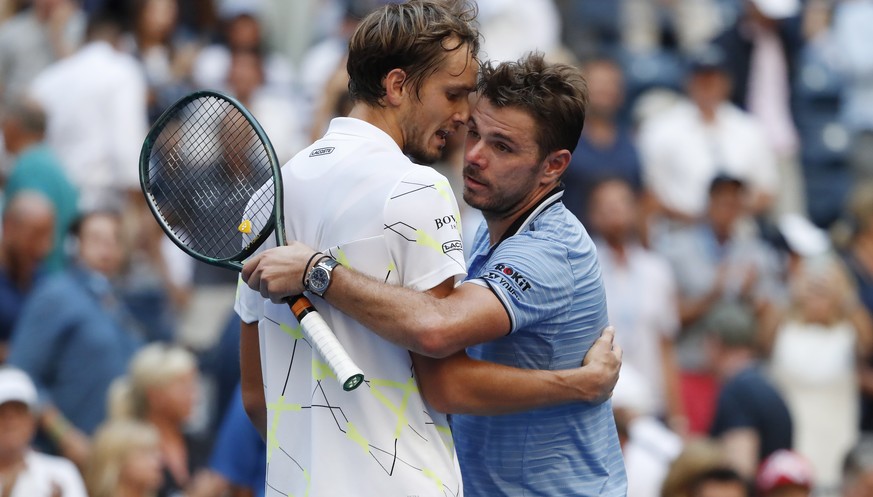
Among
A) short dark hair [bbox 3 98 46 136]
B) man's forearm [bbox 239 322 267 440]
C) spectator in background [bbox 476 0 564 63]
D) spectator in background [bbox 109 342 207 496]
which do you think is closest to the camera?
man's forearm [bbox 239 322 267 440]

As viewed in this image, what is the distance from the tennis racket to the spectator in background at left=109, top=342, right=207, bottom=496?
270 cm

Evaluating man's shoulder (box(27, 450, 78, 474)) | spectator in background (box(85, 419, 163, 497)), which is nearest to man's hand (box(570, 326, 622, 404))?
spectator in background (box(85, 419, 163, 497))

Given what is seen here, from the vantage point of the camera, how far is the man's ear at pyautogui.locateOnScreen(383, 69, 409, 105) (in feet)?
12.4

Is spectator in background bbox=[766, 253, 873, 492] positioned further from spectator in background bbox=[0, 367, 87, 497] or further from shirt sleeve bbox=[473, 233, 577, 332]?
shirt sleeve bbox=[473, 233, 577, 332]

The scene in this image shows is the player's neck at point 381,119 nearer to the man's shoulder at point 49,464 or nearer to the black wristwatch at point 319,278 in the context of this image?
the black wristwatch at point 319,278

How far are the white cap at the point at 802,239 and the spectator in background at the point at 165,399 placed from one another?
15.2ft

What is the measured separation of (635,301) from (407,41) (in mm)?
5518

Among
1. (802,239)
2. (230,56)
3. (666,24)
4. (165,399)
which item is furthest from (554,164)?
(666,24)

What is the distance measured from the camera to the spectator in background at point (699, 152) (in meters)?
10.8

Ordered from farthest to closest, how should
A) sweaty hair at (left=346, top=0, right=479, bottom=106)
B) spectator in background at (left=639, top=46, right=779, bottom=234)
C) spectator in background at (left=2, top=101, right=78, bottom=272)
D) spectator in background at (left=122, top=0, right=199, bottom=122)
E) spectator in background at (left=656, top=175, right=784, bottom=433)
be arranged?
spectator in background at (left=639, top=46, right=779, bottom=234), spectator in background at (left=122, top=0, right=199, bottom=122), spectator in background at (left=656, top=175, right=784, bottom=433), spectator in background at (left=2, top=101, right=78, bottom=272), sweaty hair at (left=346, top=0, right=479, bottom=106)

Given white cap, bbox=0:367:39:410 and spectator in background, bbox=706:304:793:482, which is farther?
spectator in background, bbox=706:304:793:482

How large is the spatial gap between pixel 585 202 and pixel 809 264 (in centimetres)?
147

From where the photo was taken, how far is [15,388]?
6.49 metres

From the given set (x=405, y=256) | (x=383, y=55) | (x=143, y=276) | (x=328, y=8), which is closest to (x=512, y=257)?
(x=405, y=256)
